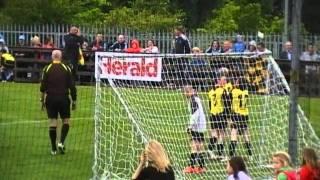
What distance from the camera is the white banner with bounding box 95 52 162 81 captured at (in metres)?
14.2

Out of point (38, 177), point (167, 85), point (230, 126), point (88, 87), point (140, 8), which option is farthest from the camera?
point (140, 8)

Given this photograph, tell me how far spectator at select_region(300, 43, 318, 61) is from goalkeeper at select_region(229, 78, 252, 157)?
1080 centimetres

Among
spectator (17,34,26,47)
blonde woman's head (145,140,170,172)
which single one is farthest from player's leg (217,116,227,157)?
spectator (17,34,26,47)

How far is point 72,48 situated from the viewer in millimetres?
23359

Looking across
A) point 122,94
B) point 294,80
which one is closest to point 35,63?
point 122,94

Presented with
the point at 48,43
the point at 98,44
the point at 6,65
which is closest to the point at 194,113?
the point at 6,65

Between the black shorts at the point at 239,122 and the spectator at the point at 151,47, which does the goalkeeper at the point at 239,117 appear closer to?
the black shorts at the point at 239,122

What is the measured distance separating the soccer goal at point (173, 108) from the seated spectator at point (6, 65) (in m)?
10.6

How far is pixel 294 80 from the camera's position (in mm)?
9812

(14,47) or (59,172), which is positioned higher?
(14,47)

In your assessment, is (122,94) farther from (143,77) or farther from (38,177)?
(38,177)

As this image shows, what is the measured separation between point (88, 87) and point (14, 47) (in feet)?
13.7

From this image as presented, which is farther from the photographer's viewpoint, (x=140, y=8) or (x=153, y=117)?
(x=140, y=8)

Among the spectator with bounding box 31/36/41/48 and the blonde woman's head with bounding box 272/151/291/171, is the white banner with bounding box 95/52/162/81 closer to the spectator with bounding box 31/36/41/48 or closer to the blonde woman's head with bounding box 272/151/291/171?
the blonde woman's head with bounding box 272/151/291/171
